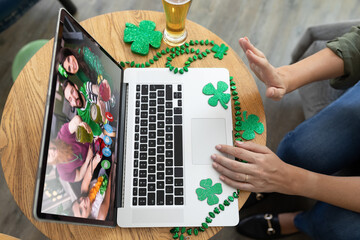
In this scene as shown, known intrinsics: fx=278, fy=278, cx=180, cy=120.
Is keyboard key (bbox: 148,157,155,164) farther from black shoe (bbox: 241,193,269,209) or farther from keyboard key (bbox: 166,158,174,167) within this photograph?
black shoe (bbox: 241,193,269,209)

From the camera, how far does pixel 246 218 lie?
1.38 meters

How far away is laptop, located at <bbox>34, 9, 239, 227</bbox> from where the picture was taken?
616mm

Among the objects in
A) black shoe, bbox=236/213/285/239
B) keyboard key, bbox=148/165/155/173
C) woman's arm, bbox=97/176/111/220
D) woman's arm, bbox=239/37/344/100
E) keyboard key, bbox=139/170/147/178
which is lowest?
black shoe, bbox=236/213/285/239

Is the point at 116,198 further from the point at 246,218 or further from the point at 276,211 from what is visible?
the point at 276,211

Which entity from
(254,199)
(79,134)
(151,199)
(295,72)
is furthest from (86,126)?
(254,199)

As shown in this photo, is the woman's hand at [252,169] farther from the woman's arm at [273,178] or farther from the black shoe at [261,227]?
the black shoe at [261,227]

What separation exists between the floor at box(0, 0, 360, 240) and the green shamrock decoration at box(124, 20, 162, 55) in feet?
2.58

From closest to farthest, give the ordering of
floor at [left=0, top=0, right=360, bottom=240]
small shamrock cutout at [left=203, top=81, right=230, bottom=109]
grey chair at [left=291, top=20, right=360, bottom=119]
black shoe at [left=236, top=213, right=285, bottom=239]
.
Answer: small shamrock cutout at [left=203, top=81, right=230, bottom=109], grey chair at [left=291, top=20, right=360, bottom=119], black shoe at [left=236, top=213, right=285, bottom=239], floor at [left=0, top=0, right=360, bottom=240]

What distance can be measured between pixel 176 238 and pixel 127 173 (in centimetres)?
24

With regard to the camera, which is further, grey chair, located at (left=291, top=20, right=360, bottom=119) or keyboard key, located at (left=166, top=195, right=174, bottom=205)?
grey chair, located at (left=291, top=20, right=360, bottom=119)

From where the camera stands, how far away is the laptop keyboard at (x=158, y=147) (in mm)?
843

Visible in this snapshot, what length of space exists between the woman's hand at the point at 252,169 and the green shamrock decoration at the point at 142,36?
0.44 meters

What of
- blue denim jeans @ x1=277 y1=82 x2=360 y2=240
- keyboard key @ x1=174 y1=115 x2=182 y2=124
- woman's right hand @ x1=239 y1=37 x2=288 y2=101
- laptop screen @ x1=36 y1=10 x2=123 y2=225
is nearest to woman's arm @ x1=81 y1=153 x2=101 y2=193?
laptop screen @ x1=36 y1=10 x2=123 y2=225

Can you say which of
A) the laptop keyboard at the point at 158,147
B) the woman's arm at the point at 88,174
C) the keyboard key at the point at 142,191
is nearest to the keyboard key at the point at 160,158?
the laptop keyboard at the point at 158,147
